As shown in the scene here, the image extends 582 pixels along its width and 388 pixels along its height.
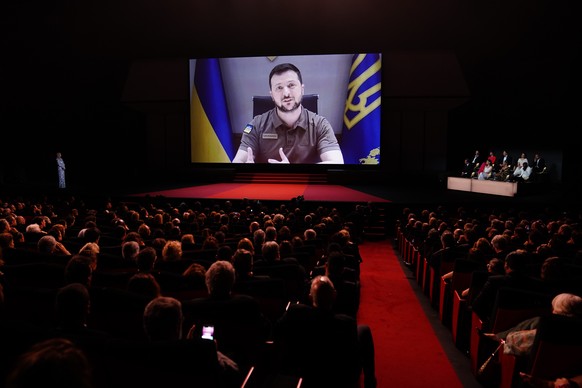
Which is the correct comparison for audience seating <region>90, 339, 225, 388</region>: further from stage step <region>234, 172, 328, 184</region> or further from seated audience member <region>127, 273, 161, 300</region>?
stage step <region>234, 172, 328, 184</region>

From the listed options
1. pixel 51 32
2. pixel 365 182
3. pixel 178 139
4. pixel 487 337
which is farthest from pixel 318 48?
pixel 487 337

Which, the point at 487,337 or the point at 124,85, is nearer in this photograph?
the point at 487,337

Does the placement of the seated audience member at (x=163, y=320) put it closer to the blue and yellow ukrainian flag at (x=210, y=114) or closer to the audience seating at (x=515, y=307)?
the audience seating at (x=515, y=307)

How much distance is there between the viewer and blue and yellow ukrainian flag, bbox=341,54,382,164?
16062 mm

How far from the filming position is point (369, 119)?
1609cm

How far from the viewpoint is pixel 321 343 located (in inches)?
101

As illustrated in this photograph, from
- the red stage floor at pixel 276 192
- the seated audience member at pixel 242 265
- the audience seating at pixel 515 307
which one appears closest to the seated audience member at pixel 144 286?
the seated audience member at pixel 242 265

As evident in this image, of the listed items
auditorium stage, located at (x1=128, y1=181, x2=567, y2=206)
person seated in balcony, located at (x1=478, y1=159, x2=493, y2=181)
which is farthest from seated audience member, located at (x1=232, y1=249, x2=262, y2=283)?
person seated in balcony, located at (x1=478, y1=159, x2=493, y2=181)

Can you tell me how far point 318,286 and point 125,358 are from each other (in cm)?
120

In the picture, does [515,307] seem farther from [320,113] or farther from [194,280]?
[320,113]

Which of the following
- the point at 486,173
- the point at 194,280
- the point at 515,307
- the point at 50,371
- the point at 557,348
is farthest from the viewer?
the point at 486,173

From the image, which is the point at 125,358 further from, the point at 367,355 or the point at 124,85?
the point at 124,85

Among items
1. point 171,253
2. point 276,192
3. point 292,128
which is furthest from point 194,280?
point 292,128

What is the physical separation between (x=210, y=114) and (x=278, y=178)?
11.5ft
